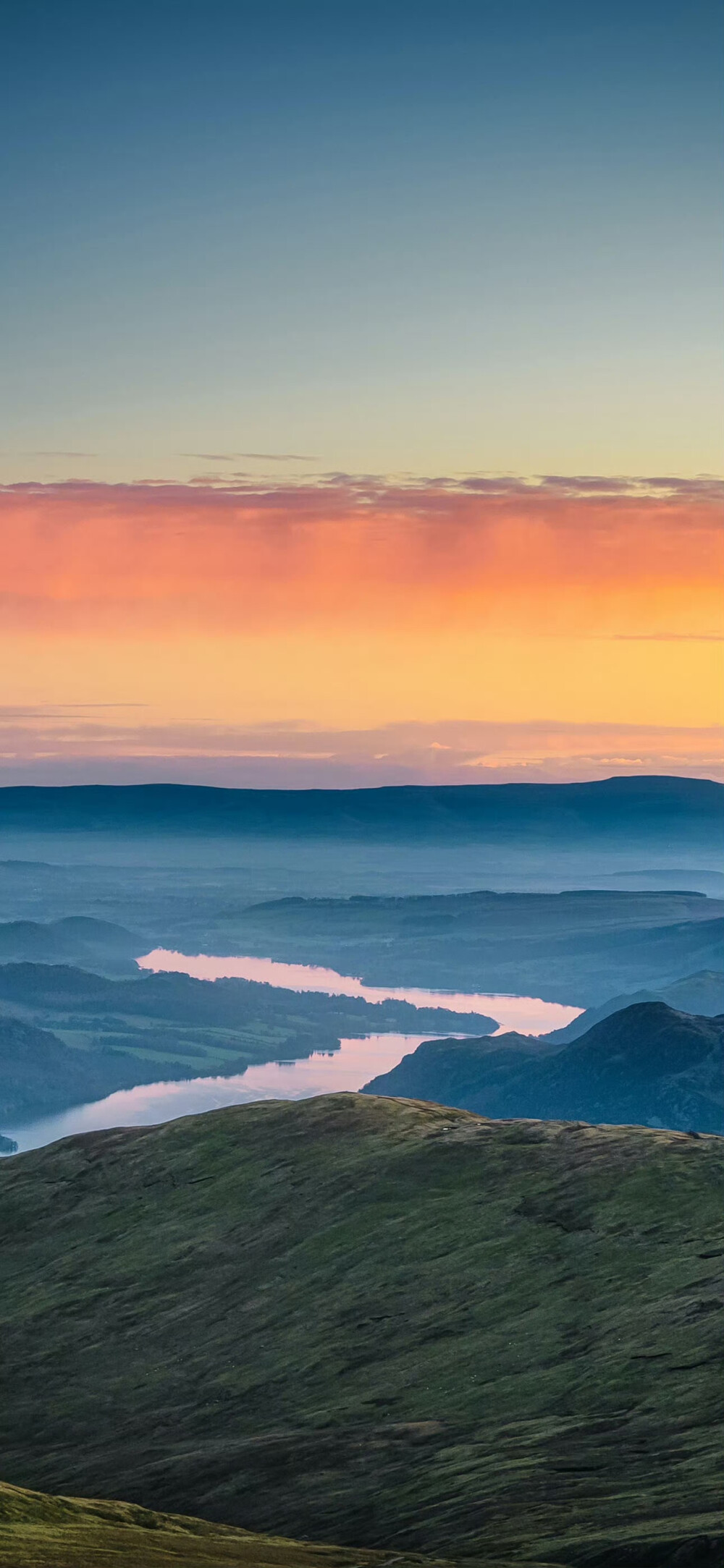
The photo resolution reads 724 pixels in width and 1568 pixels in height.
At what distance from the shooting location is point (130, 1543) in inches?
2328

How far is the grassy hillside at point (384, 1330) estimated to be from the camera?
68312 millimetres

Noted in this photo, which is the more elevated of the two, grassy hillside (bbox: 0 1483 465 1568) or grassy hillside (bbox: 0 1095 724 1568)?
grassy hillside (bbox: 0 1483 465 1568)

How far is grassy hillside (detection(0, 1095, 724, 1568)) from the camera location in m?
68.3

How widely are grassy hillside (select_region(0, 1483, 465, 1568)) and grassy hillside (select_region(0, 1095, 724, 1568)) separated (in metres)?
4.00

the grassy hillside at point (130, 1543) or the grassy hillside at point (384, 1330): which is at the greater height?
the grassy hillside at point (130, 1543)

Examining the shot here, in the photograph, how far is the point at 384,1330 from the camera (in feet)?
335

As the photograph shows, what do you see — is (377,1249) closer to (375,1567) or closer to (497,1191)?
(497,1191)

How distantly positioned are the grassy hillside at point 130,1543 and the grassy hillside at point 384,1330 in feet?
13.1

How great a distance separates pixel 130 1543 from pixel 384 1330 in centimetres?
4467

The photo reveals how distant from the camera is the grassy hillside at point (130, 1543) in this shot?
54469mm

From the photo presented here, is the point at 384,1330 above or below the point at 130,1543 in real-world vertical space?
below

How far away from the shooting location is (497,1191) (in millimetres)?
119188

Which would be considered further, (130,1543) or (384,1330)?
(384,1330)

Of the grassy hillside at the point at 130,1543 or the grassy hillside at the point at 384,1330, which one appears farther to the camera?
the grassy hillside at the point at 384,1330
